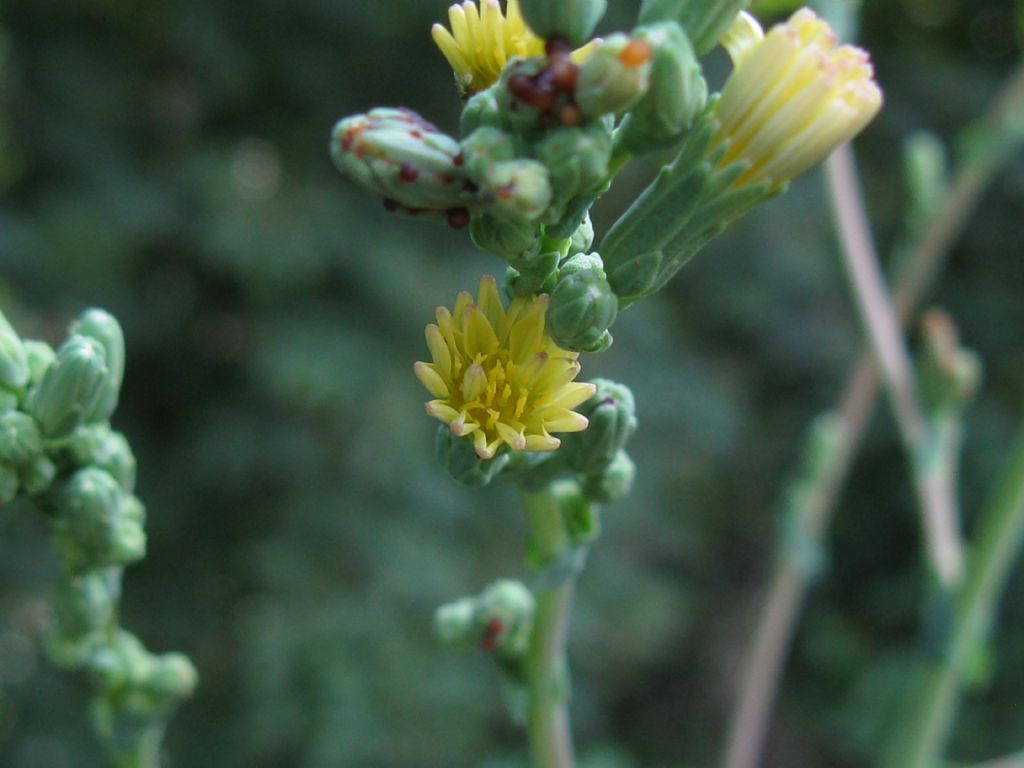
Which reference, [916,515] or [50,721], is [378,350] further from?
[916,515]

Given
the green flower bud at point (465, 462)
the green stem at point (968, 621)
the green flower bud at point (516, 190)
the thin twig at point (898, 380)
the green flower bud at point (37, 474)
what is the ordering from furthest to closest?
the thin twig at point (898, 380) → the green stem at point (968, 621) → the green flower bud at point (37, 474) → the green flower bud at point (465, 462) → the green flower bud at point (516, 190)

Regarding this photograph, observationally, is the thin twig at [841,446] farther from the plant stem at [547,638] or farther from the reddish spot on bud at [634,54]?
the reddish spot on bud at [634,54]

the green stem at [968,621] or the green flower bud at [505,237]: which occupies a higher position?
the green flower bud at [505,237]

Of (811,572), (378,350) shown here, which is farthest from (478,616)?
(378,350)

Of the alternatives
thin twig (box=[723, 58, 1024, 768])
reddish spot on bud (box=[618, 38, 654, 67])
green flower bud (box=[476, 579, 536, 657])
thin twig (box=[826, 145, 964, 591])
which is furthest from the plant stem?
thin twig (box=[826, 145, 964, 591])

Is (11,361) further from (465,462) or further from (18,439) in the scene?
(465,462)

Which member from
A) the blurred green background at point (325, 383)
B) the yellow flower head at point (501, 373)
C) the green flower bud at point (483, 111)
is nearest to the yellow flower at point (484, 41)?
the green flower bud at point (483, 111)
